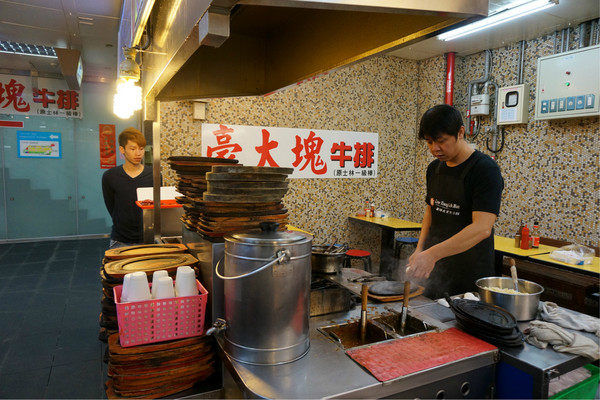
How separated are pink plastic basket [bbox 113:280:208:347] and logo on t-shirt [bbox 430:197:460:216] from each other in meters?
1.71

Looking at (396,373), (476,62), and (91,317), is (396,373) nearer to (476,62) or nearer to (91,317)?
(91,317)

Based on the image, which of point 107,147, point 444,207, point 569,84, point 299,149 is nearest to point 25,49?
point 107,147

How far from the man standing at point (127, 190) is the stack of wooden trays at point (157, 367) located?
6.83 ft

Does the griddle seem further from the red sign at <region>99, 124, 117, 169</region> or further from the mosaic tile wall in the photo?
the red sign at <region>99, 124, 117, 169</region>

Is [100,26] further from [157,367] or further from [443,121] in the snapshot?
[157,367]

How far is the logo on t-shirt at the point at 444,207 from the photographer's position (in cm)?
236

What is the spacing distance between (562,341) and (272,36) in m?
2.07

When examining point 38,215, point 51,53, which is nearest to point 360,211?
point 51,53

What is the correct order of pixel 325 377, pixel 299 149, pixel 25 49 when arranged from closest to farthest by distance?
1. pixel 325 377
2. pixel 299 149
3. pixel 25 49

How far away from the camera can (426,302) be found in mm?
1847

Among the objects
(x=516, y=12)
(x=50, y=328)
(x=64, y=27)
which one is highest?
(x=64, y=27)

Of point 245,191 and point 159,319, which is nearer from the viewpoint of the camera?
point 159,319

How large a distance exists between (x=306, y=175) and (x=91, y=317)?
3066mm

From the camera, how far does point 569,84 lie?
3762 mm
